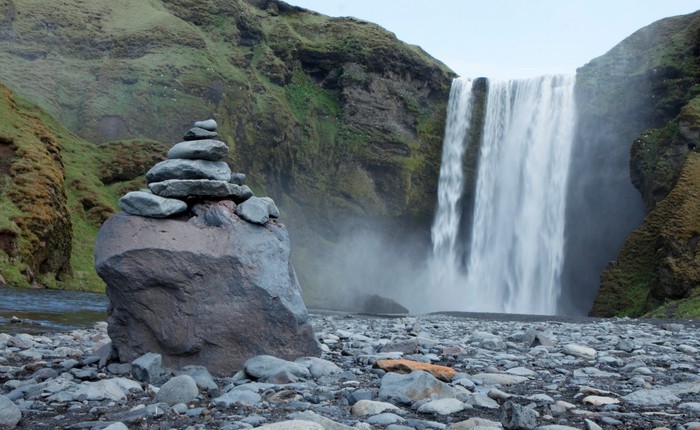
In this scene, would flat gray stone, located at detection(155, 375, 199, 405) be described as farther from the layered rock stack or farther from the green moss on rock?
the green moss on rock

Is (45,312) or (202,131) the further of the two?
(45,312)

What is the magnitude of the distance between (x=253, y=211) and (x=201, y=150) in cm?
131

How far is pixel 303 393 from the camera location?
7055 millimetres

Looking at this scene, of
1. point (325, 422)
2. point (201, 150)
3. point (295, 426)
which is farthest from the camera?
point (201, 150)

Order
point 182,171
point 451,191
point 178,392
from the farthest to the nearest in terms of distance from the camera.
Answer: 1. point 451,191
2. point 182,171
3. point 178,392

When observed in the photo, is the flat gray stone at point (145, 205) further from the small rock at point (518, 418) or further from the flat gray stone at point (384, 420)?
the small rock at point (518, 418)

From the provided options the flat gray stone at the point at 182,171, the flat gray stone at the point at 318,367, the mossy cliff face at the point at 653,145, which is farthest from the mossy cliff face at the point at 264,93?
the flat gray stone at the point at 318,367

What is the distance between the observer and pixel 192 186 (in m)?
9.44

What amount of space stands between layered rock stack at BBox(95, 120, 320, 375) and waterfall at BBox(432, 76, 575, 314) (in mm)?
44373

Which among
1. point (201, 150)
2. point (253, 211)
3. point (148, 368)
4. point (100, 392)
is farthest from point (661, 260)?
point (100, 392)

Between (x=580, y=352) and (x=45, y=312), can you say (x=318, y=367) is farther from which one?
(x=45, y=312)

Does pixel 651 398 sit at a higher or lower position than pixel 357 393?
higher

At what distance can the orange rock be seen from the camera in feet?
26.5

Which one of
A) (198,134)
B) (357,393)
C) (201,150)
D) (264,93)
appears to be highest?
(264,93)
